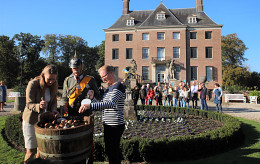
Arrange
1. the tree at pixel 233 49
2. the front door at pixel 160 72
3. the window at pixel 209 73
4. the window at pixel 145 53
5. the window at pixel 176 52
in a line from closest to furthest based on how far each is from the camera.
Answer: the window at pixel 209 73 → the window at pixel 176 52 → the front door at pixel 160 72 → the window at pixel 145 53 → the tree at pixel 233 49

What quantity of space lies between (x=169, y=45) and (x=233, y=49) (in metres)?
20.0

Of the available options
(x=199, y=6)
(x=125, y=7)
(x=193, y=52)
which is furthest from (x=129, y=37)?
(x=199, y=6)

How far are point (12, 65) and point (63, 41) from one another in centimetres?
1451

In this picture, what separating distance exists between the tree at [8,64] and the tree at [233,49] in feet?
151

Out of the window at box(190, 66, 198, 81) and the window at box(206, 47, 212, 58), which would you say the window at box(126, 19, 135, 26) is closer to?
the window at box(190, 66, 198, 81)

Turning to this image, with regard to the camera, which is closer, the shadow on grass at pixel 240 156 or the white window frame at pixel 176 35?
the shadow on grass at pixel 240 156

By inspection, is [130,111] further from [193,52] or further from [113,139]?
[193,52]

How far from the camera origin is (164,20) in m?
29.9

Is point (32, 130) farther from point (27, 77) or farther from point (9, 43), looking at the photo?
point (9, 43)

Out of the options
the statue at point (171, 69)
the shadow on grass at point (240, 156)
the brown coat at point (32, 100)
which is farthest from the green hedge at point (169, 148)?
the statue at point (171, 69)

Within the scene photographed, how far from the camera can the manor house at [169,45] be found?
2864 centimetres

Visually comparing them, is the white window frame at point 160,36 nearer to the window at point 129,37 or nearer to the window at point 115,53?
the window at point 129,37

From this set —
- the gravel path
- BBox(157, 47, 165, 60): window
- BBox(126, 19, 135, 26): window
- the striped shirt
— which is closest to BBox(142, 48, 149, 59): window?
BBox(157, 47, 165, 60): window

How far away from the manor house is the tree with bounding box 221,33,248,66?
1275 cm
